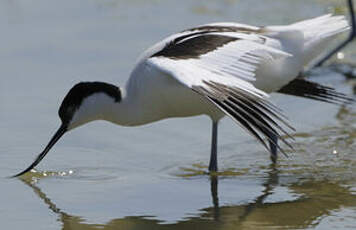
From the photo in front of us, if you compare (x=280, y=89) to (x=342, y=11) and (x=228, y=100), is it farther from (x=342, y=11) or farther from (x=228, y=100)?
(x=342, y=11)

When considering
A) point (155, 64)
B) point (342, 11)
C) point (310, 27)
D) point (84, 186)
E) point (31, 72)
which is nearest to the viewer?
point (155, 64)

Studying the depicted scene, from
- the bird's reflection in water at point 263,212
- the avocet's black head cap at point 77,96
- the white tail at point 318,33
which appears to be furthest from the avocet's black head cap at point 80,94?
the white tail at point 318,33

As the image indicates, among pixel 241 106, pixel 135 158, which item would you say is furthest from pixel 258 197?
pixel 135 158

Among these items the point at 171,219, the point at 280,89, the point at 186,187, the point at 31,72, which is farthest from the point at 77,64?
the point at 171,219

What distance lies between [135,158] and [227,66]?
1086 mm

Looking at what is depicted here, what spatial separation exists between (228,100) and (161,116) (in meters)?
0.98

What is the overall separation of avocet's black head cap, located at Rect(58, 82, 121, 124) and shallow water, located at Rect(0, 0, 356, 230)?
355 millimetres

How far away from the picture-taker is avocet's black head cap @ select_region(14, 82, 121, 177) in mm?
5516

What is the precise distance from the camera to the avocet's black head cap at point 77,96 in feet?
18.1

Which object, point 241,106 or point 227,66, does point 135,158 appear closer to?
point 227,66

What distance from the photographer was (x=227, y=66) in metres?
5.04

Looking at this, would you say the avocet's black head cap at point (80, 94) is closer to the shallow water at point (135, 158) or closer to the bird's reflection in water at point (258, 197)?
the shallow water at point (135, 158)

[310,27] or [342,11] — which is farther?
[342,11]

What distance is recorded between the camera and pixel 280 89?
6.22 meters
